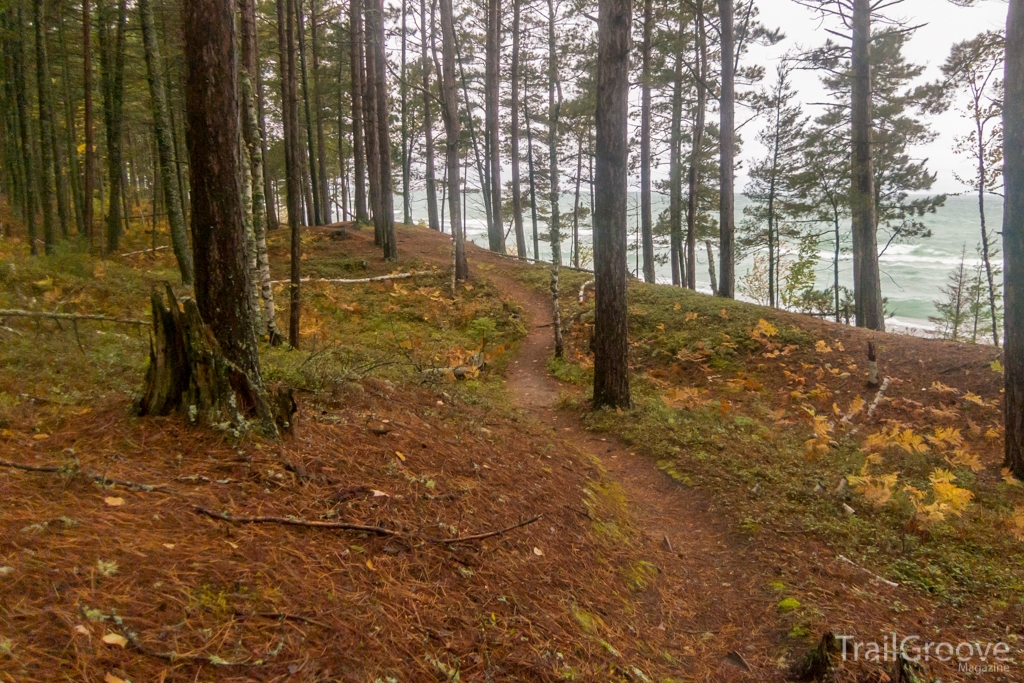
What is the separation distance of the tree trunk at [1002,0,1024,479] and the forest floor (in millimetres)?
1125

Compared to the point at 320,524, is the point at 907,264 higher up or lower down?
higher up

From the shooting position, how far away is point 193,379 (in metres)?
3.67

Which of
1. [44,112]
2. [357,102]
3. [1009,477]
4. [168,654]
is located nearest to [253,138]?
[168,654]

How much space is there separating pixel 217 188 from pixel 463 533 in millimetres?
2878

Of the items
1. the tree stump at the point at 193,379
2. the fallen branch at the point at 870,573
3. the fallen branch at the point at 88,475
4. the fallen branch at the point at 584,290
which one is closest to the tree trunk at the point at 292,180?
the tree stump at the point at 193,379

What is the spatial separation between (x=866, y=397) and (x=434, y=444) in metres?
9.04

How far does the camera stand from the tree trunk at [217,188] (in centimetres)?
379

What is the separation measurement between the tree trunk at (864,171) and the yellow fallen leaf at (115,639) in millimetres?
16732

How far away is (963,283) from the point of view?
101ft

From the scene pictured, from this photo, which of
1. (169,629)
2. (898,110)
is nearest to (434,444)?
(169,629)

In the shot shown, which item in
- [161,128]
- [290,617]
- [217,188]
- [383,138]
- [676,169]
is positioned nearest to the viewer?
[290,617]

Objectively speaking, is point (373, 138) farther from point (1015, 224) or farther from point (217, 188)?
point (1015, 224)

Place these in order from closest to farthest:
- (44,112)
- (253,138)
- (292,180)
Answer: (253,138) < (292,180) < (44,112)

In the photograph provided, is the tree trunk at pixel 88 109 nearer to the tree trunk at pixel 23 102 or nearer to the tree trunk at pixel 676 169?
the tree trunk at pixel 23 102
